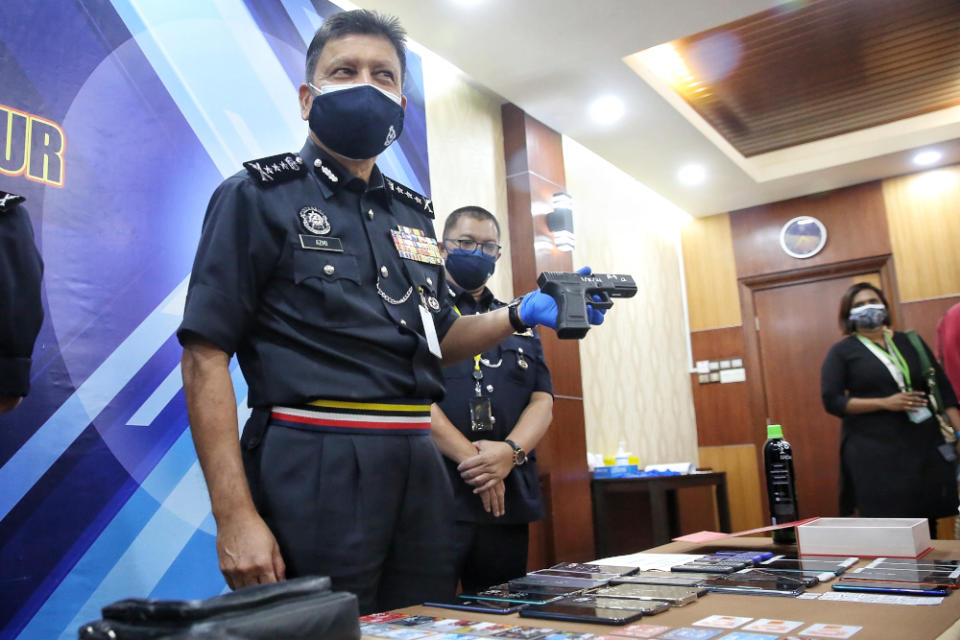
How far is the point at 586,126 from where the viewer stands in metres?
4.78

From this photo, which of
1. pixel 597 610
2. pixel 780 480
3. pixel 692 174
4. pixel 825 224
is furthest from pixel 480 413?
pixel 825 224

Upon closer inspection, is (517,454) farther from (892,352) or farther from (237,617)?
(892,352)

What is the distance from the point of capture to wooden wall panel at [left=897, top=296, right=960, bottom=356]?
219 inches

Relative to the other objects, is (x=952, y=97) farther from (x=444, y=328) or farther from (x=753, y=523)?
(x=444, y=328)

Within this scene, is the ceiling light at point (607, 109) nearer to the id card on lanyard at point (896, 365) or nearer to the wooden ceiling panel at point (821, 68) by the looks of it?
the wooden ceiling panel at point (821, 68)

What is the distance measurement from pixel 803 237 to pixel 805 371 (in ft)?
3.61

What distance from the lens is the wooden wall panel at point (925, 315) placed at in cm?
557

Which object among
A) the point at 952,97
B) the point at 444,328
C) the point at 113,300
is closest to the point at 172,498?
the point at 113,300

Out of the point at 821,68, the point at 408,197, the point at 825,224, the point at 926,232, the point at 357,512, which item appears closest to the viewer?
the point at 357,512

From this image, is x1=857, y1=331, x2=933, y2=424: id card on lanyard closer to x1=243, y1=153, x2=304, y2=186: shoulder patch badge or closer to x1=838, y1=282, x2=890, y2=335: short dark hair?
x1=838, y1=282, x2=890, y2=335: short dark hair

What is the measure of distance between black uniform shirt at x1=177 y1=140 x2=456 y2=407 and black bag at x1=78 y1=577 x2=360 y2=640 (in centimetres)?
56

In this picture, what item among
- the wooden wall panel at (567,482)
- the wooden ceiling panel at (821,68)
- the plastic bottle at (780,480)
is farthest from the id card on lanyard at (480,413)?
the wooden ceiling panel at (821,68)

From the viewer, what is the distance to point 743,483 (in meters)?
6.18

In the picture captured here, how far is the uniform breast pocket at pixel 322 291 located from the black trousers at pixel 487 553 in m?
1.15
